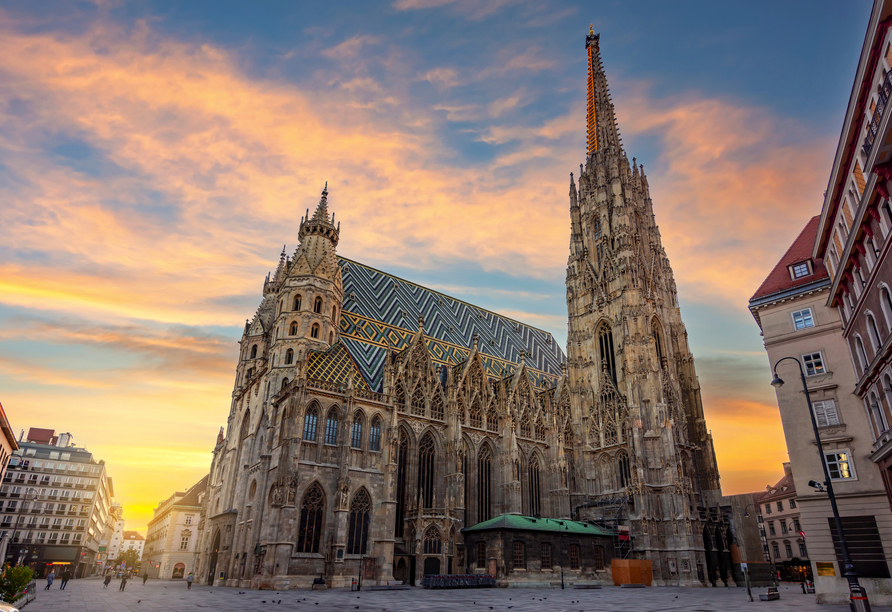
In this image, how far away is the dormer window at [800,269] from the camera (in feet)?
103

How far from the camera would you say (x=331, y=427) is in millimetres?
41094

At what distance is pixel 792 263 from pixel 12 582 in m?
40.5

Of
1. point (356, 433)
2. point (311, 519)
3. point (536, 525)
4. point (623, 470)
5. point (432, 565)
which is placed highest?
point (356, 433)

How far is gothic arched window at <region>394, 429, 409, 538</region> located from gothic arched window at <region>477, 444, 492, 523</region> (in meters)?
7.92

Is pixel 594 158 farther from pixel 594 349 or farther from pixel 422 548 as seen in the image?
pixel 422 548

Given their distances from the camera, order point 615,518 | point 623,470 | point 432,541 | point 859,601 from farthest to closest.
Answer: point 623,470 → point 615,518 → point 432,541 → point 859,601

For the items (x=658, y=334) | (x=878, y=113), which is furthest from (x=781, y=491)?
(x=878, y=113)

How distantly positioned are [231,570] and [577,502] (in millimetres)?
33349

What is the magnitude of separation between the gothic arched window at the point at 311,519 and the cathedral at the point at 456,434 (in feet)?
0.36

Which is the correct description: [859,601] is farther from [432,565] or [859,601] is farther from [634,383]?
[634,383]

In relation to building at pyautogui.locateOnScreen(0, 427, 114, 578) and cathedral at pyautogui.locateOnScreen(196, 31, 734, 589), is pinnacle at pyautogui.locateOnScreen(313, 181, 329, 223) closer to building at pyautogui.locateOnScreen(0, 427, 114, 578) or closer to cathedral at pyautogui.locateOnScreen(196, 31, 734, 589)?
cathedral at pyautogui.locateOnScreen(196, 31, 734, 589)

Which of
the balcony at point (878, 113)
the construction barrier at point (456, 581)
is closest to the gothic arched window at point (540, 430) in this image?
the construction barrier at point (456, 581)

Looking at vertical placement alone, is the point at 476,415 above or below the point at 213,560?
above

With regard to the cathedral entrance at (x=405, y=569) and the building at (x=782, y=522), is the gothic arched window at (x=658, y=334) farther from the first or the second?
the cathedral entrance at (x=405, y=569)
